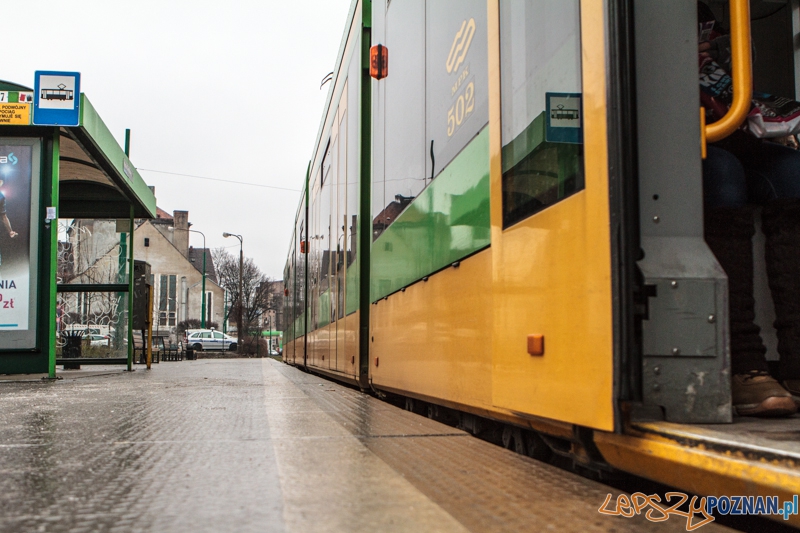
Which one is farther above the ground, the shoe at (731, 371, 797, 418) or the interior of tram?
the interior of tram

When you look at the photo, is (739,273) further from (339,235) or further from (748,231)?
(339,235)

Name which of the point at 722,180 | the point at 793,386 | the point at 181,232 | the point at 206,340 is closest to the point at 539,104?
the point at 722,180

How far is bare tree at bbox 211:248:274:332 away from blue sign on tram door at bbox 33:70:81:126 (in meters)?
48.7

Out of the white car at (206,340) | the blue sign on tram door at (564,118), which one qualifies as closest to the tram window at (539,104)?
the blue sign on tram door at (564,118)

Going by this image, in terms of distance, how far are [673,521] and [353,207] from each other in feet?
18.2

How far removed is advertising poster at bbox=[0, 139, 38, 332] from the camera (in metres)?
9.71

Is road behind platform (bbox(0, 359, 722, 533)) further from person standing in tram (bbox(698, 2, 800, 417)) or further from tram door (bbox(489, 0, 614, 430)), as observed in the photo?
person standing in tram (bbox(698, 2, 800, 417))

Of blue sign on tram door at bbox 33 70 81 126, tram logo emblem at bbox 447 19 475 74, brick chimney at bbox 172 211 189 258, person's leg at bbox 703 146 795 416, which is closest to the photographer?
person's leg at bbox 703 146 795 416

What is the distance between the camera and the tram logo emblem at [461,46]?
3492 mm

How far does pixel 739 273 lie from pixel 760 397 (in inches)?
17.7

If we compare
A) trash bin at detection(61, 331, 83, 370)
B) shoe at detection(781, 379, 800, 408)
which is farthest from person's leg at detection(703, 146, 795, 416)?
trash bin at detection(61, 331, 83, 370)

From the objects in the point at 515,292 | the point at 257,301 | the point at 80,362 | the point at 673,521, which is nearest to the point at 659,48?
the point at 515,292

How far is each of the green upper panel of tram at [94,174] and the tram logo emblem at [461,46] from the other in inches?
289

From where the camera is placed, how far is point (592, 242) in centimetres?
225
